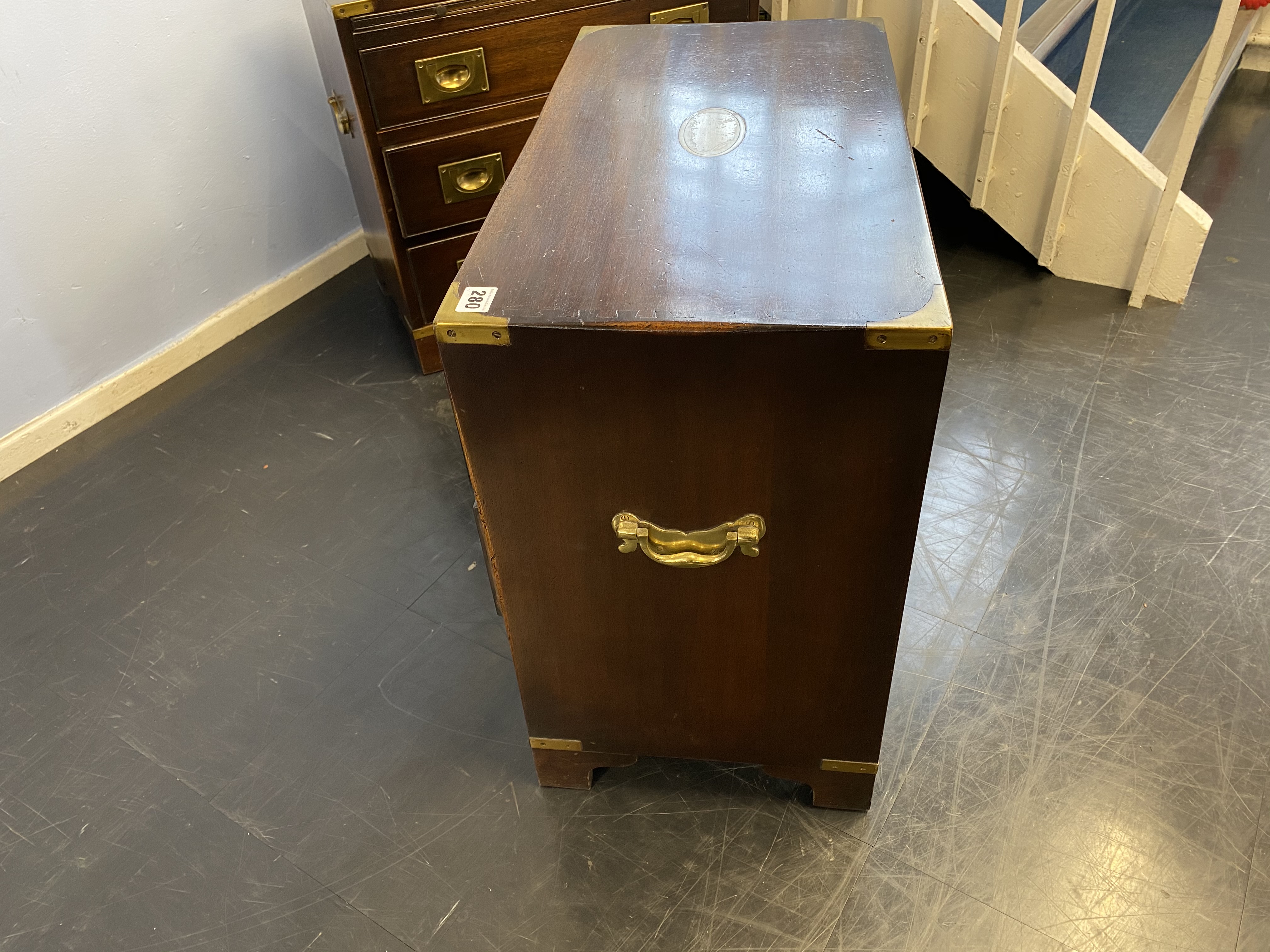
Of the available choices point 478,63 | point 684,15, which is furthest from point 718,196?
point 684,15

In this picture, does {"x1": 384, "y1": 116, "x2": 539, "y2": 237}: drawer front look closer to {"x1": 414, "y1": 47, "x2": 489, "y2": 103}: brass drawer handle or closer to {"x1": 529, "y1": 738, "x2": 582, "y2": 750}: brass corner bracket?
{"x1": 414, "y1": 47, "x2": 489, "y2": 103}: brass drawer handle

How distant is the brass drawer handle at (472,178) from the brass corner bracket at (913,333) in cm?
115

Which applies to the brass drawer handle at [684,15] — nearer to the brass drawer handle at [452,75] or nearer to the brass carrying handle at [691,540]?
the brass drawer handle at [452,75]

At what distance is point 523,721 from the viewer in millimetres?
1218

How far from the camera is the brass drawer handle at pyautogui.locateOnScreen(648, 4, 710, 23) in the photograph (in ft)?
5.42

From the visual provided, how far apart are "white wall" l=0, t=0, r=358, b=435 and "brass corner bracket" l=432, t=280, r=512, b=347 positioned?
132 cm

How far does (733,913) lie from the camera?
1004mm

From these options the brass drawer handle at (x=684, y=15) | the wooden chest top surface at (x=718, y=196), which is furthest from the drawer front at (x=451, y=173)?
the wooden chest top surface at (x=718, y=196)

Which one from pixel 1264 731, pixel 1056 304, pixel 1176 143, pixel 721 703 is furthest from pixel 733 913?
pixel 1176 143

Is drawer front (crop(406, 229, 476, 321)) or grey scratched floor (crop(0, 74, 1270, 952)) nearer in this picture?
grey scratched floor (crop(0, 74, 1270, 952))

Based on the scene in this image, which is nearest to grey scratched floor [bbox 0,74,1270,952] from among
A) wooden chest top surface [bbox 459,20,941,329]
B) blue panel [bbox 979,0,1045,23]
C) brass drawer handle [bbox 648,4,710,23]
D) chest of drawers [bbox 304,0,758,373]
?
chest of drawers [bbox 304,0,758,373]

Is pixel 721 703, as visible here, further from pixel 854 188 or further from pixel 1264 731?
pixel 1264 731

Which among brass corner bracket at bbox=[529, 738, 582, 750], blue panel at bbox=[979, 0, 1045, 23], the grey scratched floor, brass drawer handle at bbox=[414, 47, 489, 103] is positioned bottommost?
the grey scratched floor

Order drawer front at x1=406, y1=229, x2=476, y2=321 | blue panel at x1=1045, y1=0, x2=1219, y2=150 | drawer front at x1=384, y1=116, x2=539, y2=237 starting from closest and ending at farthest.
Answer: drawer front at x1=384, y1=116, x2=539, y2=237
drawer front at x1=406, y1=229, x2=476, y2=321
blue panel at x1=1045, y1=0, x2=1219, y2=150
